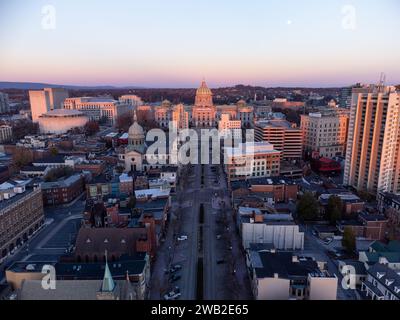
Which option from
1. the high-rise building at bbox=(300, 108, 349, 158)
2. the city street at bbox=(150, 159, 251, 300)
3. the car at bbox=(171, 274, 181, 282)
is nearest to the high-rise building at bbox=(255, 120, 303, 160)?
the high-rise building at bbox=(300, 108, 349, 158)

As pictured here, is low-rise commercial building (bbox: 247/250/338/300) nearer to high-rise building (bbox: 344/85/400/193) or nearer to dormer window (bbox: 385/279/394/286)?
dormer window (bbox: 385/279/394/286)

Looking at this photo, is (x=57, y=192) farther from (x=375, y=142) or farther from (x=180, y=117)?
(x=180, y=117)

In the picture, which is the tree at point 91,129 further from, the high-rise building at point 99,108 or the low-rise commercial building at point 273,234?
the low-rise commercial building at point 273,234

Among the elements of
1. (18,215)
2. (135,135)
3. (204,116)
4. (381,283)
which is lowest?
(381,283)

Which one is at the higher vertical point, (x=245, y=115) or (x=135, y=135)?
(x=135, y=135)

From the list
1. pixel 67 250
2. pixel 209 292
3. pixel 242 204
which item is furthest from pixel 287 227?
pixel 67 250

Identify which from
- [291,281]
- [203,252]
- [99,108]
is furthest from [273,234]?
[99,108]

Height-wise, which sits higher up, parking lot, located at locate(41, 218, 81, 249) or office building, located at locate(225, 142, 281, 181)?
office building, located at locate(225, 142, 281, 181)
